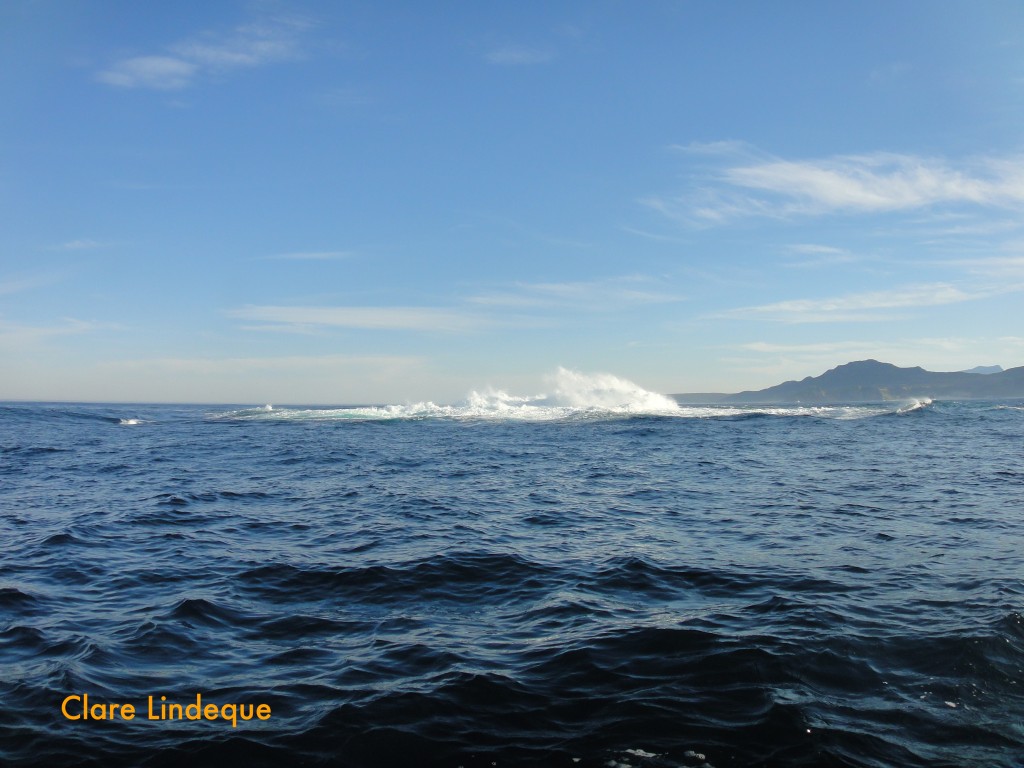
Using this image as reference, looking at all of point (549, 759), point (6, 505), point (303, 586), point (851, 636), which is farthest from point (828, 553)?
point (6, 505)

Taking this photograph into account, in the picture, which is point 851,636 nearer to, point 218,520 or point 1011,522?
point 1011,522

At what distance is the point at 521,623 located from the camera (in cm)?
928

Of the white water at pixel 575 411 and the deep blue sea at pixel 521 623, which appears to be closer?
the deep blue sea at pixel 521 623

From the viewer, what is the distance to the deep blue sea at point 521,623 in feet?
19.9

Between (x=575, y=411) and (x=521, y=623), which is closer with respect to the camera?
(x=521, y=623)

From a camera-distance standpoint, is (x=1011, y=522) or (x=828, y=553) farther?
(x=1011, y=522)

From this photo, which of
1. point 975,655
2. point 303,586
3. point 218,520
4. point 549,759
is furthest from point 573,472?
point 549,759

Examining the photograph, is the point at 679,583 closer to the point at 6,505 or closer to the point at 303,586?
the point at 303,586

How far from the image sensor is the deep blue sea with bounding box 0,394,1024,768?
608cm

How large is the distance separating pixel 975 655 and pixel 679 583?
4.32 meters

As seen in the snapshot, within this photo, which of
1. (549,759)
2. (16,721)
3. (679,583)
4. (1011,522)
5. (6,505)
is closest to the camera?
(549,759)

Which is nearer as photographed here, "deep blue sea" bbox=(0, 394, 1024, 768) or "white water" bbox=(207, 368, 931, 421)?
"deep blue sea" bbox=(0, 394, 1024, 768)

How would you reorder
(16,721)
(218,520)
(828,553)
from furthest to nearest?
(218,520)
(828,553)
(16,721)

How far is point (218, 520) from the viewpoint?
56.3 ft
